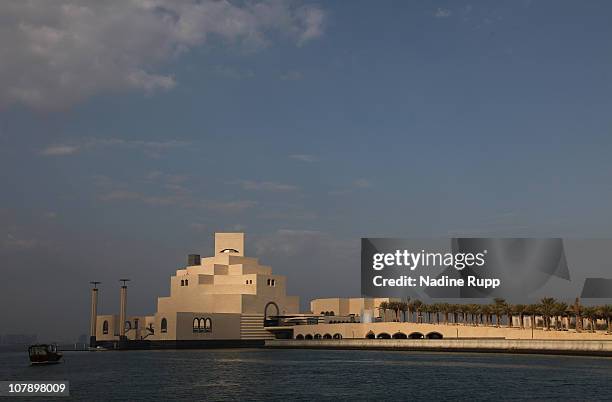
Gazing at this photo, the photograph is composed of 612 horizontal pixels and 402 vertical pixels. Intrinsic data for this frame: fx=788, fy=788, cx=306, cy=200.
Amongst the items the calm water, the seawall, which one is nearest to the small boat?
the calm water

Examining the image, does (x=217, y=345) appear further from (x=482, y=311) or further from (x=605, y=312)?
(x=605, y=312)

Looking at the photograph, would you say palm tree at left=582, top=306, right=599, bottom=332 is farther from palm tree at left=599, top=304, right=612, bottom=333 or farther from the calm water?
the calm water

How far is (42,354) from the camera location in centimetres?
13462

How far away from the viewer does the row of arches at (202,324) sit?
198 m

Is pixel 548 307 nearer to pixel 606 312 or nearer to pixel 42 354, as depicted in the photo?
pixel 606 312

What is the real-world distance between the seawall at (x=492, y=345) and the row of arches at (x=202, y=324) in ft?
100

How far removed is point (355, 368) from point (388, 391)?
36.3m

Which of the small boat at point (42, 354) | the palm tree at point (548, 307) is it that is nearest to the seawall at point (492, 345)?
the palm tree at point (548, 307)

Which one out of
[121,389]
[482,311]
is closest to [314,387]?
[121,389]

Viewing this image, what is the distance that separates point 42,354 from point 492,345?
285 feet

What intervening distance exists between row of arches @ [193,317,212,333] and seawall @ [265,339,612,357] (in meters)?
30.5

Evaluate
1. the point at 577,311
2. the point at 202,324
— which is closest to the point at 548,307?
the point at 577,311

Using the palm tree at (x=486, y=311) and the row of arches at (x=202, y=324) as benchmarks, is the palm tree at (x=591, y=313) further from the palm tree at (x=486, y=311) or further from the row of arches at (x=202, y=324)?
the row of arches at (x=202, y=324)

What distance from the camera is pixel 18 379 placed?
324 feet
